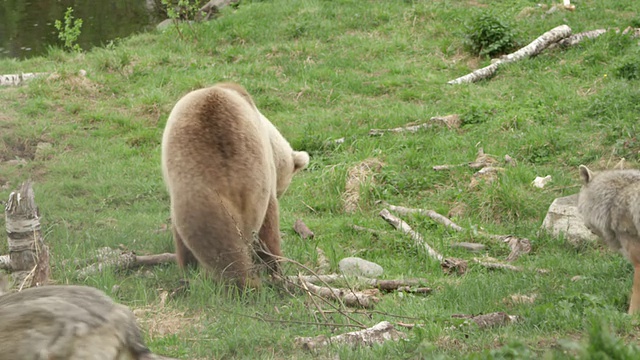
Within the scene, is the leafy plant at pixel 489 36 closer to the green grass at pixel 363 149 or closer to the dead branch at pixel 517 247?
the green grass at pixel 363 149

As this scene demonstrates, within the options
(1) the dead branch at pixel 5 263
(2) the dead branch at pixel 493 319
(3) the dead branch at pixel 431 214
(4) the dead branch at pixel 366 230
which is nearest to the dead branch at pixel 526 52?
(3) the dead branch at pixel 431 214

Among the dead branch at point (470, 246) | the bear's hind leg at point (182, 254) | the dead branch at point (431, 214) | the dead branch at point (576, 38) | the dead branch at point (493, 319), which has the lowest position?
the dead branch at point (431, 214)

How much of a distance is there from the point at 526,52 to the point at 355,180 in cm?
524

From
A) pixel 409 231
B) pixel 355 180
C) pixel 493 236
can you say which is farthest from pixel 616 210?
pixel 355 180

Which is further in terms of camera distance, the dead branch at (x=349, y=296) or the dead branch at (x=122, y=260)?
the dead branch at (x=122, y=260)

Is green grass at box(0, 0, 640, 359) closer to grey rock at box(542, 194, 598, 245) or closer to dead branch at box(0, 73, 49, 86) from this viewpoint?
grey rock at box(542, 194, 598, 245)

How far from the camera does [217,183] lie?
6.76 meters

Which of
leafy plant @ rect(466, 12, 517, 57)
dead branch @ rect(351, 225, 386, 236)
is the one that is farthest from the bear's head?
leafy plant @ rect(466, 12, 517, 57)

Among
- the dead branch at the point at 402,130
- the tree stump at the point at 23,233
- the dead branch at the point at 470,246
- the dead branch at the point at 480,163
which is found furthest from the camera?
the dead branch at the point at 402,130

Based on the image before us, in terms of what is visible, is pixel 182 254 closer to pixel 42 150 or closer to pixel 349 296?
pixel 349 296

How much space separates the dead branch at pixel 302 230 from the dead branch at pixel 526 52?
5.50 meters

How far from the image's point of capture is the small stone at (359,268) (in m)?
8.33

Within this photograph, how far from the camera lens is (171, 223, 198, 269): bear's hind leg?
7102 millimetres

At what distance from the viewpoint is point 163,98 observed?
1368cm
